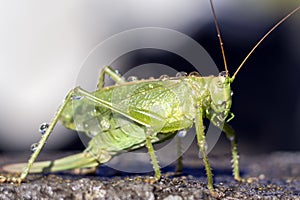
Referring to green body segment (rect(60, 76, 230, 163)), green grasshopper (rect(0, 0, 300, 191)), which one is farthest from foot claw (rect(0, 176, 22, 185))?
green body segment (rect(60, 76, 230, 163))

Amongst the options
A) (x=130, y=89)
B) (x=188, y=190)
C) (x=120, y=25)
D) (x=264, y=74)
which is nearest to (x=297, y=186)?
(x=188, y=190)

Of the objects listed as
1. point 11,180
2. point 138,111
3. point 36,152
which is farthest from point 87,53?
point 11,180

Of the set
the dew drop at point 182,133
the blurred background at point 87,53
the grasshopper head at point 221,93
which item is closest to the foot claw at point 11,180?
the dew drop at point 182,133

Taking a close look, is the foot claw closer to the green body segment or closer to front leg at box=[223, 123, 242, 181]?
the green body segment

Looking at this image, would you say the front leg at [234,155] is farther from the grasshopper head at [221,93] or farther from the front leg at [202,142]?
the front leg at [202,142]

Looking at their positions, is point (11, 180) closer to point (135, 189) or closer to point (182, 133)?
point (135, 189)

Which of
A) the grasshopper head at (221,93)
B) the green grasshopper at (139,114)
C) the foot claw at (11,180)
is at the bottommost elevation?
the foot claw at (11,180)
